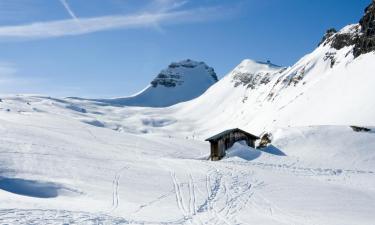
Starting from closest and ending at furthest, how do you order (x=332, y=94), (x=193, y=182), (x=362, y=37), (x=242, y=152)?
(x=193, y=182), (x=242, y=152), (x=332, y=94), (x=362, y=37)

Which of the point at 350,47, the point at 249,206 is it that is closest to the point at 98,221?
the point at 249,206

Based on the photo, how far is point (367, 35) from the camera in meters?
115

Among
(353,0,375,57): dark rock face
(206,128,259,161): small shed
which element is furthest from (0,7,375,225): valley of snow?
(353,0,375,57): dark rock face

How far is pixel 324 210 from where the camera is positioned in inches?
1081

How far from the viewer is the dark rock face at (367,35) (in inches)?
4365

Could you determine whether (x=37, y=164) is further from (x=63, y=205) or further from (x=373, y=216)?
(x=373, y=216)

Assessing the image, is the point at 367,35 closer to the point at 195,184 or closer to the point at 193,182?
the point at 193,182

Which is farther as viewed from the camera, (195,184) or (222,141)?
(222,141)

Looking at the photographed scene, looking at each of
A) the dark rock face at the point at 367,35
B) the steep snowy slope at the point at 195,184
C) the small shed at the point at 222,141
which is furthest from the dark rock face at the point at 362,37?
the small shed at the point at 222,141

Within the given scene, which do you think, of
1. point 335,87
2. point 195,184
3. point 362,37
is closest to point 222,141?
point 195,184

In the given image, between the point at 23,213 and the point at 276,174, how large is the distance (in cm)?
2468

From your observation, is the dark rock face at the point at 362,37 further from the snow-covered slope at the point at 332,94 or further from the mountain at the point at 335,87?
the snow-covered slope at the point at 332,94

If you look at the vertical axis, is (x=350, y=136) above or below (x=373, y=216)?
above

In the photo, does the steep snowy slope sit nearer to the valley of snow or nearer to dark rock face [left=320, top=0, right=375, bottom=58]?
the valley of snow
